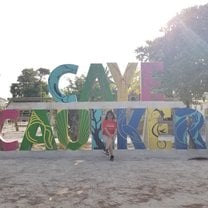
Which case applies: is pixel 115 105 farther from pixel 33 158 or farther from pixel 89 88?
pixel 33 158

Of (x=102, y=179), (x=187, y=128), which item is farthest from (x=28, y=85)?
(x=102, y=179)

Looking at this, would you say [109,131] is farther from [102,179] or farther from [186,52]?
[102,179]

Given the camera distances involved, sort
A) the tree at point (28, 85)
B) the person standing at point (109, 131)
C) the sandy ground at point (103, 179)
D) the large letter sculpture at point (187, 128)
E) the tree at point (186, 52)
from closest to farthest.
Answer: the sandy ground at point (103, 179)
the person standing at point (109, 131)
the tree at point (186, 52)
the large letter sculpture at point (187, 128)
the tree at point (28, 85)

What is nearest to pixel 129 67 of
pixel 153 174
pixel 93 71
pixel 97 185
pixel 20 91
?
pixel 93 71

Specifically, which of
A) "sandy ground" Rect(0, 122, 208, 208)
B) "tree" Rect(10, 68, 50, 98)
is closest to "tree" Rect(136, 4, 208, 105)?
"sandy ground" Rect(0, 122, 208, 208)

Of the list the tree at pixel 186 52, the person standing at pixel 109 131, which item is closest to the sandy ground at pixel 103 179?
the person standing at pixel 109 131

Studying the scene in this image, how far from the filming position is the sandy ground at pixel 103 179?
790 centimetres

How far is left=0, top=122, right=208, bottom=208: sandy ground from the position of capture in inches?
311

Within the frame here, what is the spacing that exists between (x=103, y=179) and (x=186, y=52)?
576 centimetres

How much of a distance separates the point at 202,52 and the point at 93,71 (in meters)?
3.82

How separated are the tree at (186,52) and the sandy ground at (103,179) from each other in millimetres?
2201

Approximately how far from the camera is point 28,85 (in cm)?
7000

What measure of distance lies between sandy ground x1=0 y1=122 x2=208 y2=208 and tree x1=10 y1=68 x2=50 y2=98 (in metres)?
53.0

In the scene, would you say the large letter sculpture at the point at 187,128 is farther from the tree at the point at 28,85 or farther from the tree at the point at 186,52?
the tree at the point at 28,85
